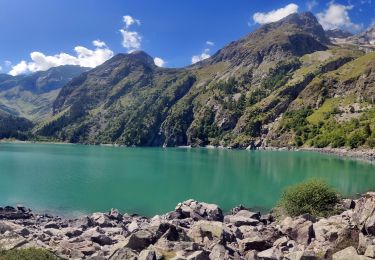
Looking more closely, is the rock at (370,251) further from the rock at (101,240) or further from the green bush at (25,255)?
the rock at (101,240)

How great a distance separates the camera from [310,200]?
49.6m

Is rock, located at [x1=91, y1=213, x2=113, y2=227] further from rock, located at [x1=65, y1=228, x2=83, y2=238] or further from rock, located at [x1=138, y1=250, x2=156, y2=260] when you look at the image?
rock, located at [x1=138, y1=250, x2=156, y2=260]

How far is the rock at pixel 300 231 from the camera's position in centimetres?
3391

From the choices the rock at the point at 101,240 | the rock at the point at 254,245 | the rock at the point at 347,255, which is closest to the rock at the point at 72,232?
the rock at the point at 101,240

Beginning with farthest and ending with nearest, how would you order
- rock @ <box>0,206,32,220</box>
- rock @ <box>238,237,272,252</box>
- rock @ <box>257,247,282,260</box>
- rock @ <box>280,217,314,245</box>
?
rock @ <box>0,206,32,220</box>
rock @ <box>280,217,314,245</box>
rock @ <box>238,237,272,252</box>
rock @ <box>257,247,282,260</box>

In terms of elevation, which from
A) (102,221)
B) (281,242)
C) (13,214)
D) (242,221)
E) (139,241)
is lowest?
(13,214)

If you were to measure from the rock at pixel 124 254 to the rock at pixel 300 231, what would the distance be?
602 inches

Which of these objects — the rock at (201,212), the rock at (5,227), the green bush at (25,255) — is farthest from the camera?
the rock at (201,212)

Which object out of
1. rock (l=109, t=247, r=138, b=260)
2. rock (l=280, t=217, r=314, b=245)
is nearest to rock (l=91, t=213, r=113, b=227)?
rock (l=280, t=217, r=314, b=245)

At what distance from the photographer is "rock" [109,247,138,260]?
24.6 m

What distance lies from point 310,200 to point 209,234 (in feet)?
68.8

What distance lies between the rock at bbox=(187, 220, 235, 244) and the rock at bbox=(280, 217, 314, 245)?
17.6 ft

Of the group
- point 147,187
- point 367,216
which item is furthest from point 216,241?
point 147,187

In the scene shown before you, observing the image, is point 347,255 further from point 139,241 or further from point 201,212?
point 201,212
